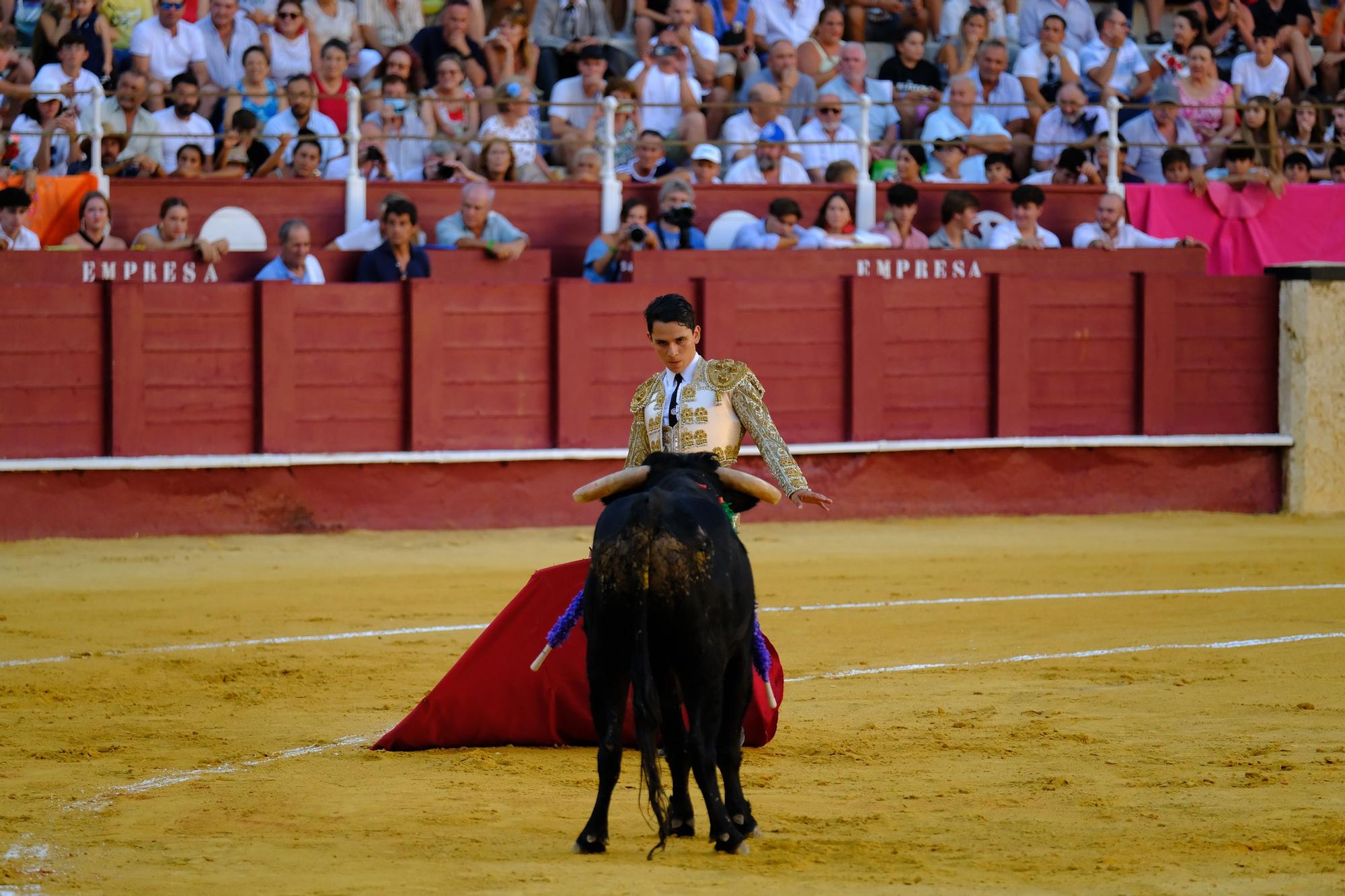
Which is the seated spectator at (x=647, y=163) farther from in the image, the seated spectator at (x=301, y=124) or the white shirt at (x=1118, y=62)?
the white shirt at (x=1118, y=62)

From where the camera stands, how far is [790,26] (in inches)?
492

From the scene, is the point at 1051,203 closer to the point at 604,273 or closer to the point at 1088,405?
the point at 1088,405

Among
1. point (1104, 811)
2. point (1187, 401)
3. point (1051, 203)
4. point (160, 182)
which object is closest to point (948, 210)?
point (1051, 203)

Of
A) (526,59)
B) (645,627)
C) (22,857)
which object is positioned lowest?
(22,857)

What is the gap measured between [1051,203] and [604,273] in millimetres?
3028

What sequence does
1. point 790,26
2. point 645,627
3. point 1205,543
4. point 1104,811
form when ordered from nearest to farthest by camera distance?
point 645,627 < point 1104,811 < point 1205,543 < point 790,26

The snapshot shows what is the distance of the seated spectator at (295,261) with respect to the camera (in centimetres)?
995

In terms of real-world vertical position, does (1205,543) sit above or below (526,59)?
below

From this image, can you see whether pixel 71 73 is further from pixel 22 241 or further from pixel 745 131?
pixel 745 131

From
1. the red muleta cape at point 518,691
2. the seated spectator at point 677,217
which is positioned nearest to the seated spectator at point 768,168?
the seated spectator at point 677,217

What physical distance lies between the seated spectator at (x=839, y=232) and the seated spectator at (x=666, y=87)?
91 cm

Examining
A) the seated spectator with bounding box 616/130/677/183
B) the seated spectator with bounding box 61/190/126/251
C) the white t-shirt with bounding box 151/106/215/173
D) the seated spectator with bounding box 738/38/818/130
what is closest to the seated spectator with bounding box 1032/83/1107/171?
the seated spectator with bounding box 738/38/818/130

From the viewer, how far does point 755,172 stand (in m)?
11.4

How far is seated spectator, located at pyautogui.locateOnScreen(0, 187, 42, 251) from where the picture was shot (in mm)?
9695
